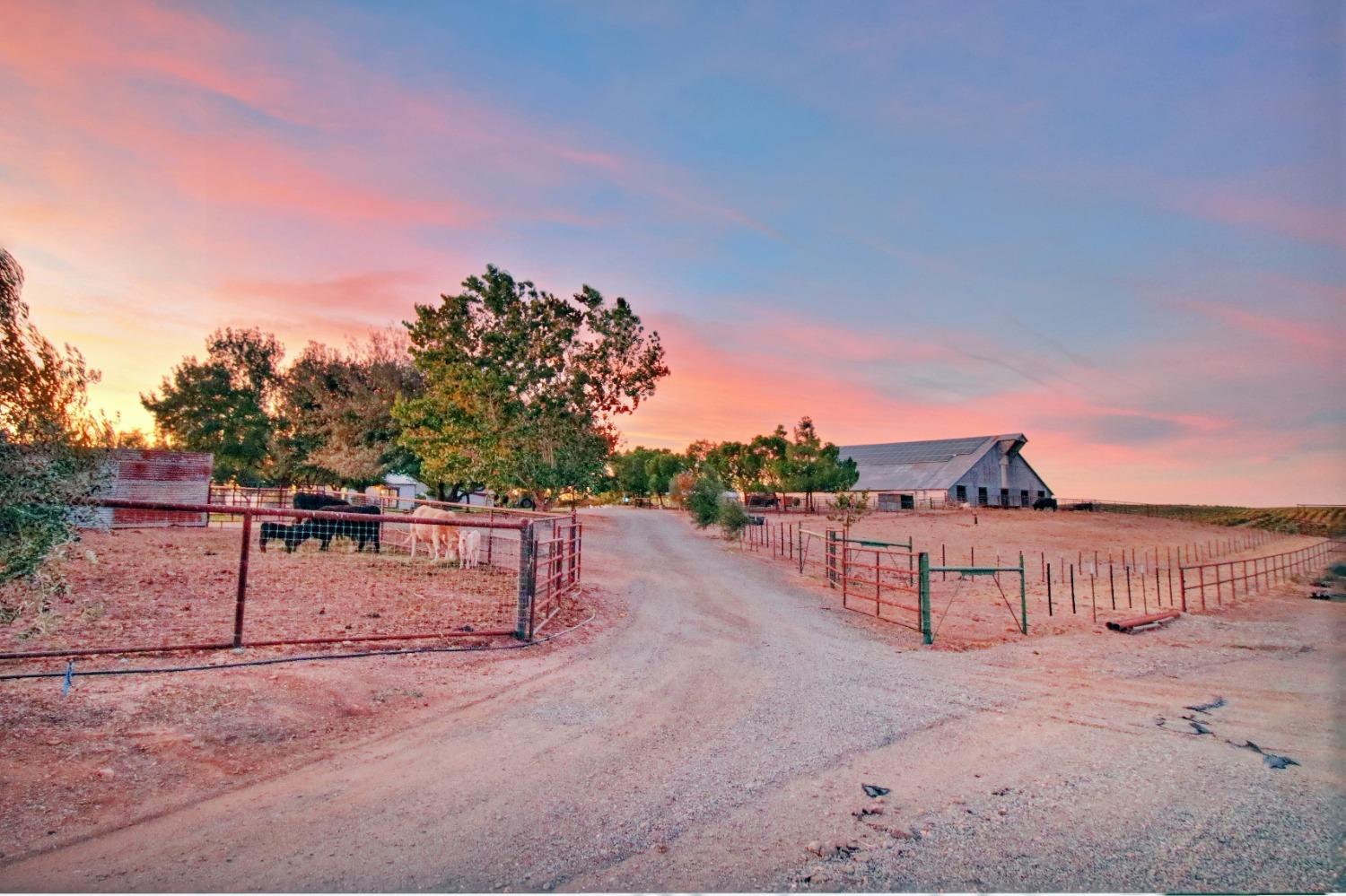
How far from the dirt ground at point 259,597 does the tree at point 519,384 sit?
4947 millimetres

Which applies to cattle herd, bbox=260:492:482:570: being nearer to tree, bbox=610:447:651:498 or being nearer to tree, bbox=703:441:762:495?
tree, bbox=703:441:762:495

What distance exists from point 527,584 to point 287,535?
12.2 meters

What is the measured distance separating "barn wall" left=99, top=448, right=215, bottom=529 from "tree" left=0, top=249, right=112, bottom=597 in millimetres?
25988

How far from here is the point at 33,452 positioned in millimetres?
4719

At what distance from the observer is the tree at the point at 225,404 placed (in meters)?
41.1

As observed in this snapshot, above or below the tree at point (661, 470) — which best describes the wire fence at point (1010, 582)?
below

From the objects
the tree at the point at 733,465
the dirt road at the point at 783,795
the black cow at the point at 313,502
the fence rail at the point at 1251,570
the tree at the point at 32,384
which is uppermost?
the tree at the point at 733,465

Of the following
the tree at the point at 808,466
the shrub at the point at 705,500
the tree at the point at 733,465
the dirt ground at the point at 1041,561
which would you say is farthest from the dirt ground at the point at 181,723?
the tree at the point at 733,465

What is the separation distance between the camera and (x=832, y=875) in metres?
3.80

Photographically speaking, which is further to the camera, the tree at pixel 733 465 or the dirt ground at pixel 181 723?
the tree at pixel 733 465

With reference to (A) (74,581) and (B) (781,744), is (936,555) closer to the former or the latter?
(B) (781,744)

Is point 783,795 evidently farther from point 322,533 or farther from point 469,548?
point 322,533

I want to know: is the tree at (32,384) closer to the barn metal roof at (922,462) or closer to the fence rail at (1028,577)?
the fence rail at (1028,577)

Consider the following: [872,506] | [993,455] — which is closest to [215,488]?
[872,506]
